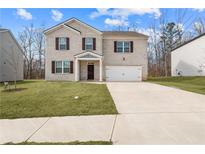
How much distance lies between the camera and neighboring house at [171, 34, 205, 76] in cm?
2447

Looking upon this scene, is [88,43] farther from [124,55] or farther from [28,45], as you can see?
[28,45]

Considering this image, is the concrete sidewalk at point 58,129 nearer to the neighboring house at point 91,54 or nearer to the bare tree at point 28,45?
the neighboring house at point 91,54

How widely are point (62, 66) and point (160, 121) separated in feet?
55.7

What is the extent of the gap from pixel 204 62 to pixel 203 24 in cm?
1551

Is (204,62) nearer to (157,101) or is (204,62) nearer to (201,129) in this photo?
(157,101)

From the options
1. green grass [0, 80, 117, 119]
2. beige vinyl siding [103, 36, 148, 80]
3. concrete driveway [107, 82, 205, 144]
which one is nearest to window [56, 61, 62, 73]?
beige vinyl siding [103, 36, 148, 80]

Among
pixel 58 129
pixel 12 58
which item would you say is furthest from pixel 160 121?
pixel 12 58

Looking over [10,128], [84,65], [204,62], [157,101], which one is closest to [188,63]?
[204,62]

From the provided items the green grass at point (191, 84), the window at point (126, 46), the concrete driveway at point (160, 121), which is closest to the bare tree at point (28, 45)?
the window at point (126, 46)

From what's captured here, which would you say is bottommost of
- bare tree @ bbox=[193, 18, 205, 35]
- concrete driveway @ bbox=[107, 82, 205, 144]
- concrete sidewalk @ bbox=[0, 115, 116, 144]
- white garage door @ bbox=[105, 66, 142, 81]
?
concrete sidewalk @ bbox=[0, 115, 116, 144]

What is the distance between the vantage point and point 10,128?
6.63m

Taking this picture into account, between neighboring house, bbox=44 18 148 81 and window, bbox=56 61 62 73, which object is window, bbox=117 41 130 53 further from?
window, bbox=56 61 62 73

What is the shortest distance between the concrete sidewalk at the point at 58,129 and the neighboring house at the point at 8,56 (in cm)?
1598

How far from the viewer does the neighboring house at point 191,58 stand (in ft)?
80.3
